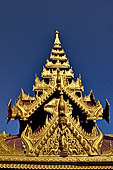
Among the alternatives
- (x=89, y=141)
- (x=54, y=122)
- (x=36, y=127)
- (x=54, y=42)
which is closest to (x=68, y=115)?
(x=54, y=122)

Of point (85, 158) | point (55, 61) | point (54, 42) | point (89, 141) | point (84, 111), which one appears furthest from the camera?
point (54, 42)

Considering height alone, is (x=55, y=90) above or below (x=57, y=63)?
below

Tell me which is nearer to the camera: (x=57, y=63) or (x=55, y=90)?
(x=55, y=90)

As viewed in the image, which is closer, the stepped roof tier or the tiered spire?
the stepped roof tier

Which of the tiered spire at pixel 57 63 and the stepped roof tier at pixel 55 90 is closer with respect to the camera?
the stepped roof tier at pixel 55 90

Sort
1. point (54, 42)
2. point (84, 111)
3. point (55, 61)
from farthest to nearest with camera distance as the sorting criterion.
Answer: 1. point (54, 42)
2. point (55, 61)
3. point (84, 111)

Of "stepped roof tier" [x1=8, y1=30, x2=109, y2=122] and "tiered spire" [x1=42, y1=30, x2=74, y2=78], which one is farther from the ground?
"tiered spire" [x1=42, y1=30, x2=74, y2=78]

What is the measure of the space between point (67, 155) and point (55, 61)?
406 inches

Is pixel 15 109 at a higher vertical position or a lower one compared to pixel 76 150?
higher

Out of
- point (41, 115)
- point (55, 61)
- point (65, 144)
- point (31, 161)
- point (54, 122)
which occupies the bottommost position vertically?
point (31, 161)

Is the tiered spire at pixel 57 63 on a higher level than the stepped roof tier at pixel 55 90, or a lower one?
higher

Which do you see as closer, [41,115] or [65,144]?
[65,144]

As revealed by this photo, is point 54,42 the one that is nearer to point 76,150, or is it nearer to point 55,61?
point 55,61

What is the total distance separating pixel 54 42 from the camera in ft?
56.6
